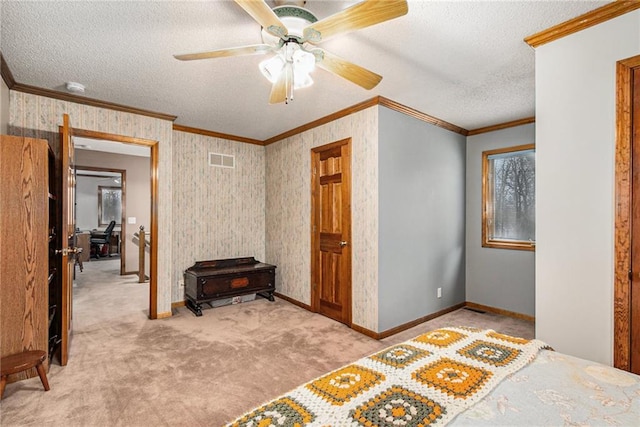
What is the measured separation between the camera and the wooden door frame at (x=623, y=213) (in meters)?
1.76

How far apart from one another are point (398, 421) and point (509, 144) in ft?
13.6

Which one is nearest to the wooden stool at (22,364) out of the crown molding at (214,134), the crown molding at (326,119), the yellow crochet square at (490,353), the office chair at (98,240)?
the yellow crochet square at (490,353)

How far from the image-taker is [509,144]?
4059 mm

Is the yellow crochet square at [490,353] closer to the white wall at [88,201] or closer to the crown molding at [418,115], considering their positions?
the crown molding at [418,115]

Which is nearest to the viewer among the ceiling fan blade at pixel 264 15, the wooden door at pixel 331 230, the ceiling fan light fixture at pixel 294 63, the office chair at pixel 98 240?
the ceiling fan blade at pixel 264 15

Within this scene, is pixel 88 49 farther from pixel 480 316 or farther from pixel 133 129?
pixel 480 316

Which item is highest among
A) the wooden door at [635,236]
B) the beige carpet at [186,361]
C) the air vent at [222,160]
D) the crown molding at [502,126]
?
the crown molding at [502,126]

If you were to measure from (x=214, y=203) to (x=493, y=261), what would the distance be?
4.08 metres

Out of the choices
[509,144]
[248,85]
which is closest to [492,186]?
[509,144]

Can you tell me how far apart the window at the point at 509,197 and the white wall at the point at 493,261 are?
8 centimetres

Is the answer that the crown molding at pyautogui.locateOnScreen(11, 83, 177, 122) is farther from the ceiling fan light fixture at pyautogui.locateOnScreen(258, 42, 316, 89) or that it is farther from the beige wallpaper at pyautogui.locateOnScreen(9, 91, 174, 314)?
the ceiling fan light fixture at pyautogui.locateOnScreen(258, 42, 316, 89)

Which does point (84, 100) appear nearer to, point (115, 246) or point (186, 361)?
point (186, 361)

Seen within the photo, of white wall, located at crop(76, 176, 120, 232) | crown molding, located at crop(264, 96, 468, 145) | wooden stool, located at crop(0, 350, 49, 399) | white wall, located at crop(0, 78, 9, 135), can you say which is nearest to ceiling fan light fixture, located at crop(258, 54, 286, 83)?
crown molding, located at crop(264, 96, 468, 145)

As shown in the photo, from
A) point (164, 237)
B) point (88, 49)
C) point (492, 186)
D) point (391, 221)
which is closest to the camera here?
point (88, 49)
